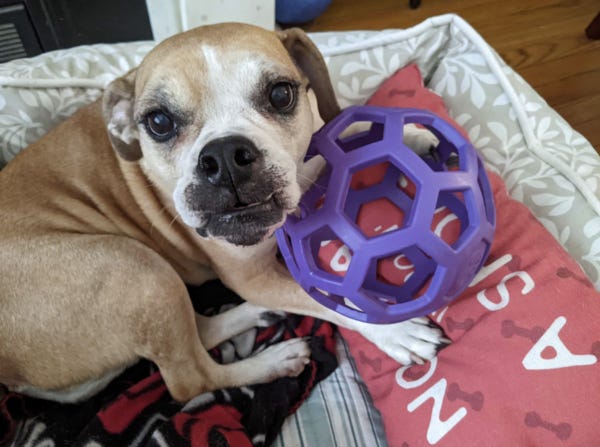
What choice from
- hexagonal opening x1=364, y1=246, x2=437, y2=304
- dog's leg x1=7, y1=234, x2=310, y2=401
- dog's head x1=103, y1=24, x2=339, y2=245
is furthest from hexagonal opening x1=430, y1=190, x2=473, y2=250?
dog's leg x1=7, y1=234, x2=310, y2=401

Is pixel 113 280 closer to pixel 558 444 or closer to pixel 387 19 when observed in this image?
pixel 558 444

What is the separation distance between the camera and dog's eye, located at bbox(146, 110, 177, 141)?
1.54 m

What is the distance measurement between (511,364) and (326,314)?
0.66 meters

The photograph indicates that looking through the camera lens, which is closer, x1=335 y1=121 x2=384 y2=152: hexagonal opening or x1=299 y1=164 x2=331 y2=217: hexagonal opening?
x1=299 y1=164 x2=331 y2=217: hexagonal opening

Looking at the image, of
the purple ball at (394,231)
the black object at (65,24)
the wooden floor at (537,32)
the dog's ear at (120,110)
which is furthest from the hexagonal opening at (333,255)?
the black object at (65,24)

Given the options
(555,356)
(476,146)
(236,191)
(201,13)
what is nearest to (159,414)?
(236,191)

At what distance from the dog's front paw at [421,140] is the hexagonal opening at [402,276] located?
16.7 inches

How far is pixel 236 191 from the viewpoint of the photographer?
133 cm

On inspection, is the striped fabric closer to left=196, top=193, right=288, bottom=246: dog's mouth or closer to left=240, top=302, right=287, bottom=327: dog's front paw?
left=240, top=302, right=287, bottom=327: dog's front paw

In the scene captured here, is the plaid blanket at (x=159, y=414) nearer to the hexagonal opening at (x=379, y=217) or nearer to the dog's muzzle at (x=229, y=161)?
the hexagonal opening at (x=379, y=217)

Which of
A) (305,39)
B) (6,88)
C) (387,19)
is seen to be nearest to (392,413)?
(305,39)

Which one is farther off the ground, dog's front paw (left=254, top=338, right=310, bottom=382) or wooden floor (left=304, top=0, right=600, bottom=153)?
wooden floor (left=304, top=0, right=600, bottom=153)

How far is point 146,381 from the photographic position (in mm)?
1888

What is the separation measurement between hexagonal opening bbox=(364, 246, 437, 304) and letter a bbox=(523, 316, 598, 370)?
32cm
